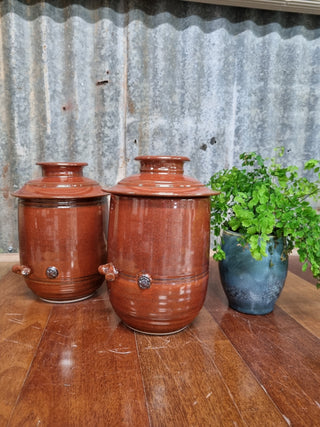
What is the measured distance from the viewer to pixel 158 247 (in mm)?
679

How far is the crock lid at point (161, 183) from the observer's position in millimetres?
671

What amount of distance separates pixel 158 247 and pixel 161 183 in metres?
0.14

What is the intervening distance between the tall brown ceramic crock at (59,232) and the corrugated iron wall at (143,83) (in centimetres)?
54

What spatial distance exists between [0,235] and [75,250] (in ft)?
2.38

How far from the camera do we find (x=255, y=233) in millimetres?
795

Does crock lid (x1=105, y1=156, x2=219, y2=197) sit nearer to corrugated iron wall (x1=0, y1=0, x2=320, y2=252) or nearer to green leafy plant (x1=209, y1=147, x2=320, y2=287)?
green leafy plant (x1=209, y1=147, x2=320, y2=287)

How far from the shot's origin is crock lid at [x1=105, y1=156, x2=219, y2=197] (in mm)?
671

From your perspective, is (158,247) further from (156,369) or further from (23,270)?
(23,270)

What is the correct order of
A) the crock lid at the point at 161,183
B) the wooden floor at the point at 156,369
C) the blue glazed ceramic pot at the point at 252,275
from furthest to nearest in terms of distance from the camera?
the blue glazed ceramic pot at the point at 252,275 → the crock lid at the point at 161,183 → the wooden floor at the point at 156,369

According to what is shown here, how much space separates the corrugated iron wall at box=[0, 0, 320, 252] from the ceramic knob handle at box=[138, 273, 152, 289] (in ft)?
2.60

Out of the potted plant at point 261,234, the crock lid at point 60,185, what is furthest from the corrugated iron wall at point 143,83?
the potted plant at point 261,234

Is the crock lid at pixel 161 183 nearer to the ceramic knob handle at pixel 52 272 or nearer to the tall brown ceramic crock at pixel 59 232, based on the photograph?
the tall brown ceramic crock at pixel 59 232

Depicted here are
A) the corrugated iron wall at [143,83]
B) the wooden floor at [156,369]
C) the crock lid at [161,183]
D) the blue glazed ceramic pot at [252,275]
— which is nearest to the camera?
the wooden floor at [156,369]

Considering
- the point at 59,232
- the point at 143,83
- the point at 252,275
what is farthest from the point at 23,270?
the point at 143,83
